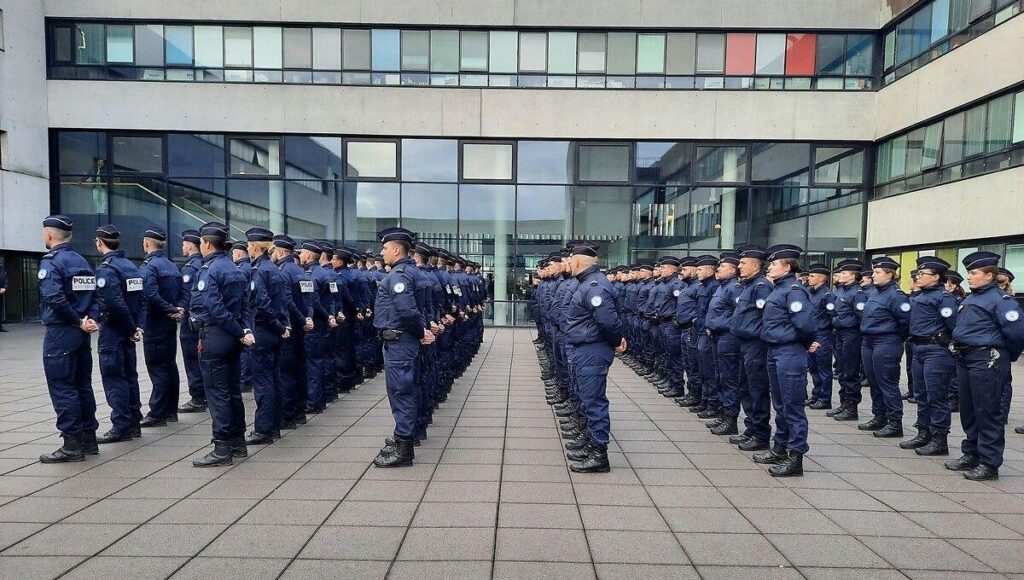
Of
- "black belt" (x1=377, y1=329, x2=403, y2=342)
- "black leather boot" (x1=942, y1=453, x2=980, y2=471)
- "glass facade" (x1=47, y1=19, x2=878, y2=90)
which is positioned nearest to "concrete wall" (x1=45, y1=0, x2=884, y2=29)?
"glass facade" (x1=47, y1=19, x2=878, y2=90)

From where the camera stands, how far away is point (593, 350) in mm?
5055

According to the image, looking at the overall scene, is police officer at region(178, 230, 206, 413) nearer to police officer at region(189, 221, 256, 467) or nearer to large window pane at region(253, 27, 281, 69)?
police officer at region(189, 221, 256, 467)

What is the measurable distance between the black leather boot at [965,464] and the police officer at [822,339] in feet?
8.42

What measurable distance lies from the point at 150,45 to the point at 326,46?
5631 millimetres

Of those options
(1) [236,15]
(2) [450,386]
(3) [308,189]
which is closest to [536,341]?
(2) [450,386]

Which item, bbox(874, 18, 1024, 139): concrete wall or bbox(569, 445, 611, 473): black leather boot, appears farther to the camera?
bbox(874, 18, 1024, 139): concrete wall

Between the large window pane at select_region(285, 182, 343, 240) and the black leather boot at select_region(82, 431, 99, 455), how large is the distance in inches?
529

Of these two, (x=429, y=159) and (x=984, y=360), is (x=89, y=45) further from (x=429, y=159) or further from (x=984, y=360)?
(x=984, y=360)

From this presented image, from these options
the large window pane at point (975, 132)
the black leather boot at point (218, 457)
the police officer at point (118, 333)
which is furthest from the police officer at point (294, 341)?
the large window pane at point (975, 132)

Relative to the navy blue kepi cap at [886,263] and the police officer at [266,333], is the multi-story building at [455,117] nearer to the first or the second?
the navy blue kepi cap at [886,263]

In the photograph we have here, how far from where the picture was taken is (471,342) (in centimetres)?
1128

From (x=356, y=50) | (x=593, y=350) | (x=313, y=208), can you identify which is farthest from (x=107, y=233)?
(x=356, y=50)

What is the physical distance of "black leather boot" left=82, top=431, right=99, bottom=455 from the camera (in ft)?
16.8

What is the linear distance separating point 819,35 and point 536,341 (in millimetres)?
13543
